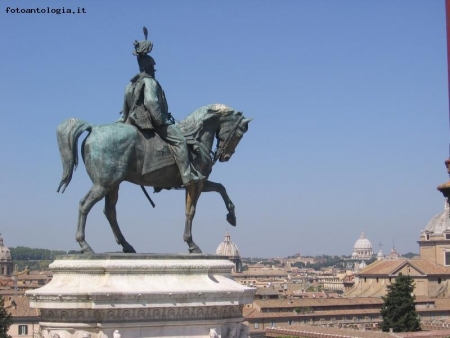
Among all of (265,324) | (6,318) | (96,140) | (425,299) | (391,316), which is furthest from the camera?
(425,299)

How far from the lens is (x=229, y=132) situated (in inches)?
547

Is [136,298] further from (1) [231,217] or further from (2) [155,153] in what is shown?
(1) [231,217]

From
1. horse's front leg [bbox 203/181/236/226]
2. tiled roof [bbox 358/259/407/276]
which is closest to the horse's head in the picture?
horse's front leg [bbox 203/181/236/226]

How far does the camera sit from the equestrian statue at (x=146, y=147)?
1276 centimetres

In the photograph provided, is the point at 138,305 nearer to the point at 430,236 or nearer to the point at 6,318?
the point at 6,318

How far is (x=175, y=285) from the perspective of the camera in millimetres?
12430

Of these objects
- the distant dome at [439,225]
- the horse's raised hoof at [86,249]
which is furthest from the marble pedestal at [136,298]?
the distant dome at [439,225]

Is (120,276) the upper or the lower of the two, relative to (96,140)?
lower

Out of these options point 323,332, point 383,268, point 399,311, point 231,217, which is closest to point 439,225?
point 383,268

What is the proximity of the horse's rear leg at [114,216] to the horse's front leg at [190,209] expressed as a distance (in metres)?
0.77

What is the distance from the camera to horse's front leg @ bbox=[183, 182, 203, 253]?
1330 cm

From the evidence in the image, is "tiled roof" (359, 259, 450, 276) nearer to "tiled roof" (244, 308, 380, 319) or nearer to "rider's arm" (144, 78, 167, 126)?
"tiled roof" (244, 308, 380, 319)

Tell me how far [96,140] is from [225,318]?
9.12 feet

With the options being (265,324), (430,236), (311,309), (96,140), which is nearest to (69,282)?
(96,140)
